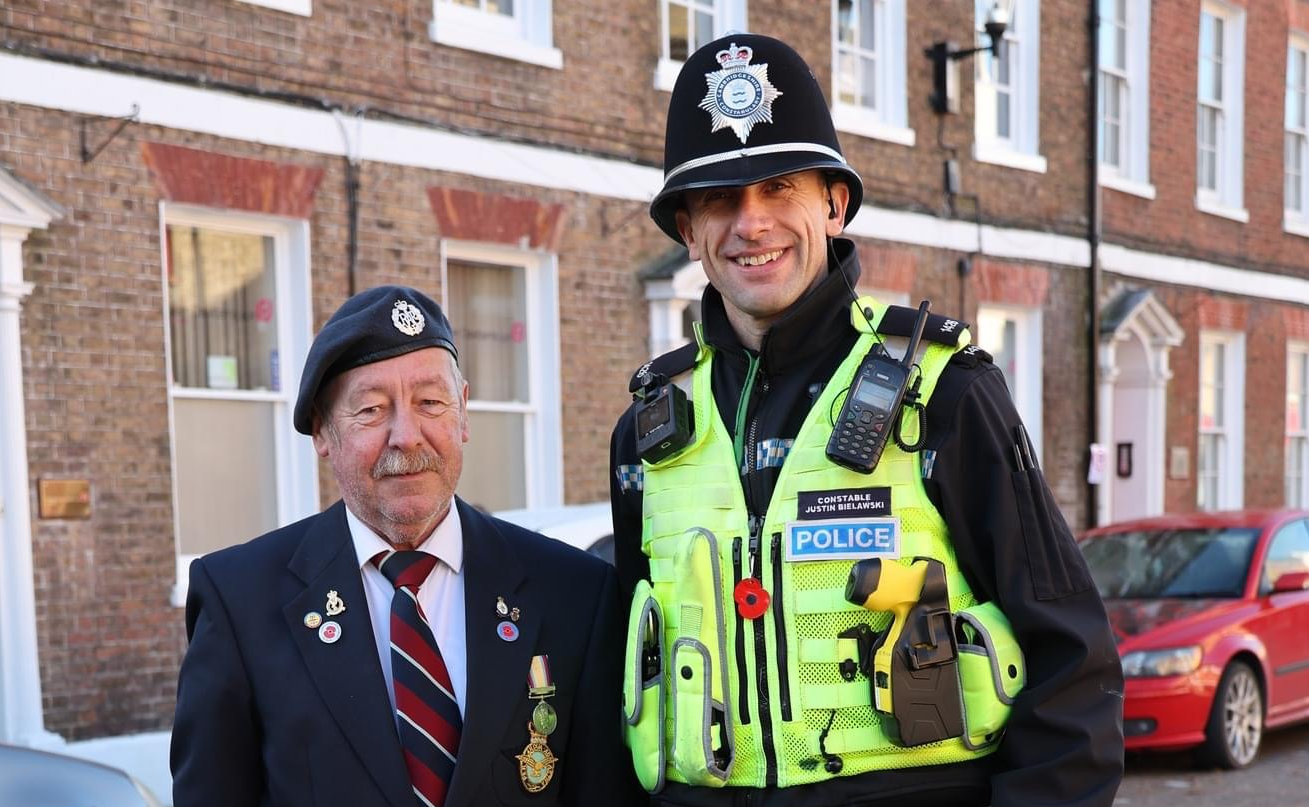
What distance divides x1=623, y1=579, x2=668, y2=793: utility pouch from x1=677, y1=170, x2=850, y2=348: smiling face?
0.58 metres

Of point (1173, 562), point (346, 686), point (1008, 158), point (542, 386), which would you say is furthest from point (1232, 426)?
point (346, 686)

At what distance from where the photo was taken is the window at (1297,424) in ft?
60.6

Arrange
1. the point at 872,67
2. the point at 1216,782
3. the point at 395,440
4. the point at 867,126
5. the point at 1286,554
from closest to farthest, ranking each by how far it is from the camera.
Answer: the point at 395,440, the point at 1216,782, the point at 1286,554, the point at 867,126, the point at 872,67

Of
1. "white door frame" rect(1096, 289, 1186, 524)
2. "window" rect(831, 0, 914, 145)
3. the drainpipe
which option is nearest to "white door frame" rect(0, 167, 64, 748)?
"window" rect(831, 0, 914, 145)

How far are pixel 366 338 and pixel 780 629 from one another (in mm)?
907

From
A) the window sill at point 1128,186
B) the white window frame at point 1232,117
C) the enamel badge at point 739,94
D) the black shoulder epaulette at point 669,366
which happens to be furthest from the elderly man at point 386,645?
the white window frame at point 1232,117

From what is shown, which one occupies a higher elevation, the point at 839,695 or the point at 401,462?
the point at 401,462

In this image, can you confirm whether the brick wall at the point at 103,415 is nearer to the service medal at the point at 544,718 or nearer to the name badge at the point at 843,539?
the service medal at the point at 544,718

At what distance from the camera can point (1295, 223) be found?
18.6 meters

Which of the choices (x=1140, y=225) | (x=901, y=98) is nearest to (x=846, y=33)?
(x=901, y=98)

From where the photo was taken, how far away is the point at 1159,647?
7.90 meters

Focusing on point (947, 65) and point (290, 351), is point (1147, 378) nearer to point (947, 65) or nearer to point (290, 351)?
point (947, 65)

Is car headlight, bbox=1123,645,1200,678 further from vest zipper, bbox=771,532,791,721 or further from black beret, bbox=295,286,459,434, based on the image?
black beret, bbox=295,286,459,434

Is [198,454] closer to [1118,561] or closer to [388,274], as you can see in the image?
[388,274]
